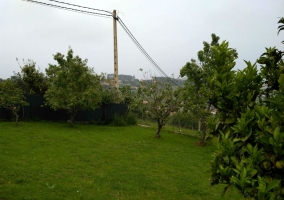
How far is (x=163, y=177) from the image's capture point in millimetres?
7297

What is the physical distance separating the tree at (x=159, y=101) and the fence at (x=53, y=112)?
5174 mm

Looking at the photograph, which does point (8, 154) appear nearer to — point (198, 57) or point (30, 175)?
point (30, 175)

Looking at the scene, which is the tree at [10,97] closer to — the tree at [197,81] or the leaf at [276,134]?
the tree at [197,81]

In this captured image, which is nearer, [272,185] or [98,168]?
[272,185]

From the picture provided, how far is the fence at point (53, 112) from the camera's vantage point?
16.0 meters

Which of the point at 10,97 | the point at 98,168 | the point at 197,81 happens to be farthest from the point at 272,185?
the point at 10,97

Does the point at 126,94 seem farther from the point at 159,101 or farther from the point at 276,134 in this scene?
the point at 276,134

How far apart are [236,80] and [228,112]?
29cm

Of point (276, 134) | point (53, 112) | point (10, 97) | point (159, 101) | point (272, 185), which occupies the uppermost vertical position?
point (10, 97)

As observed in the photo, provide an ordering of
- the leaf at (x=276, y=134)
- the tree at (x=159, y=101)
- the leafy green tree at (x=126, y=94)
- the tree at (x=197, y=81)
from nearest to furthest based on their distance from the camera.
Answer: the leaf at (x=276, y=134) → the tree at (x=197, y=81) → the tree at (x=159, y=101) → the leafy green tree at (x=126, y=94)

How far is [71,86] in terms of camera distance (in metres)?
15.3

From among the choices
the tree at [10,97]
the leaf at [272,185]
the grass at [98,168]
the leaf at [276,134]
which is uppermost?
the tree at [10,97]

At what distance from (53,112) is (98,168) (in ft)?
34.1

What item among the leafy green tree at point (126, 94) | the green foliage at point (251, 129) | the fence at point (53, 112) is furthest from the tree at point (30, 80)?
the green foliage at point (251, 129)
